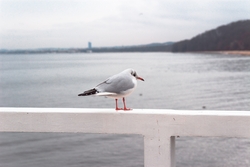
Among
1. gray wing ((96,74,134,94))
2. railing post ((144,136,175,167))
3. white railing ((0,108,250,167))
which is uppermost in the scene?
gray wing ((96,74,134,94))

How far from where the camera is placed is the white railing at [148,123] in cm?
210

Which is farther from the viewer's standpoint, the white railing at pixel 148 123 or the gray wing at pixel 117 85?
the gray wing at pixel 117 85

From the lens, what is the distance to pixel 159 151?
2.17 metres

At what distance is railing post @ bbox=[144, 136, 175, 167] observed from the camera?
7.08 ft

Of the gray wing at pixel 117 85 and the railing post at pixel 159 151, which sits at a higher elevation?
the gray wing at pixel 117 85

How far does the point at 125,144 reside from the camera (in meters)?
10.8

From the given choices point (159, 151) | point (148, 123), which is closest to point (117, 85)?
point (148, 123)

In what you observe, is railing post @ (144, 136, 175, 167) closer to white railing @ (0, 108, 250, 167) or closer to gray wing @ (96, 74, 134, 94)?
white railing @ (0, 108, 250, 167)

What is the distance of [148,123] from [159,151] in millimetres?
166

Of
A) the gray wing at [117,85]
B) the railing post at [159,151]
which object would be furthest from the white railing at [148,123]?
the gray wing at [117,85]

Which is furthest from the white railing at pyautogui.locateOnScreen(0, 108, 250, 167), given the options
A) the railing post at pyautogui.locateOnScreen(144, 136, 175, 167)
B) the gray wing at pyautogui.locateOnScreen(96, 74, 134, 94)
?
the gray wing at pyautogui.locateOnScreen(96, 74, 134, 94)

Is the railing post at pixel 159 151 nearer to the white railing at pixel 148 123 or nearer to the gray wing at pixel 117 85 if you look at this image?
the white railing at pixel 148 123

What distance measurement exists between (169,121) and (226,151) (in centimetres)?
817

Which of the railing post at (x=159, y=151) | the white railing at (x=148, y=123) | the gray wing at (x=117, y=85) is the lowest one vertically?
the railing post at (x=159, y=151)
